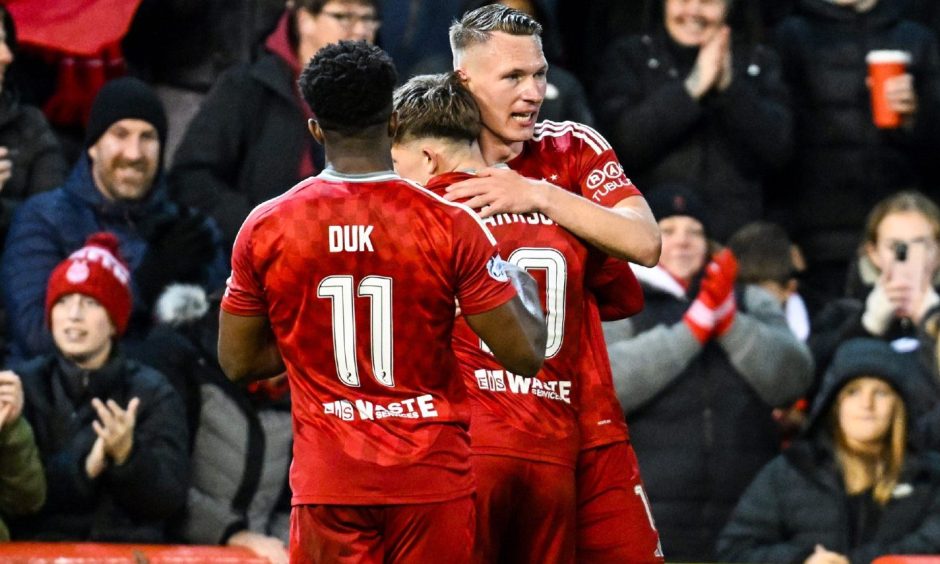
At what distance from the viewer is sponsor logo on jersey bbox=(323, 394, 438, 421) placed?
4.70 metres

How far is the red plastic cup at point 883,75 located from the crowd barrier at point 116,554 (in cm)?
392

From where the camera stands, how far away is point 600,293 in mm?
5652

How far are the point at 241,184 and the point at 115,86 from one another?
720mm

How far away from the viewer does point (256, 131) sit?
835cm

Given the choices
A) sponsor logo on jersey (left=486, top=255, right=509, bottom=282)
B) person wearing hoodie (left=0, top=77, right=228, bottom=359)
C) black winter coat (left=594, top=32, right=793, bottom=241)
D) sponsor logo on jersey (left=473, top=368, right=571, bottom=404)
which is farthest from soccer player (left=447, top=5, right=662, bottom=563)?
black winter coat (left=594, top=32, right=793, bottom=241)

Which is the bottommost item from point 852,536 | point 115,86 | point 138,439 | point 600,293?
point 852,536

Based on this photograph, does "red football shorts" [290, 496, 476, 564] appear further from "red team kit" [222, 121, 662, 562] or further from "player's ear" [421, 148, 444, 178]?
"player's ear" [421, 148, 444, 178]

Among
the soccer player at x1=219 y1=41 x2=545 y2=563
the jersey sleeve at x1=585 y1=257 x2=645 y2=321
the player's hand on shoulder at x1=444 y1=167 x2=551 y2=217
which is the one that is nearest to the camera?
the soccer player at x1=219 y1=41 x2=545 y2=563

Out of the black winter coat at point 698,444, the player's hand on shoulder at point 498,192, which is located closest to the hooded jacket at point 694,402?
the black winter coat at point 698,444

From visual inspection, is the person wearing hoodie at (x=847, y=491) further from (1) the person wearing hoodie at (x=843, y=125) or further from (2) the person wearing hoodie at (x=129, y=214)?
(2) the person wearing hoodie at (x=129, y=214)

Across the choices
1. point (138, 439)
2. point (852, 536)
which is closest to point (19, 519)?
point (138, 439)

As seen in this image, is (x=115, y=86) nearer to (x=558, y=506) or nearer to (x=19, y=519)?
(x=19, y=519)

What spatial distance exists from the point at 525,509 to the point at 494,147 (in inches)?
41.7

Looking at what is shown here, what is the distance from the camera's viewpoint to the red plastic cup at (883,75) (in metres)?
8.88
